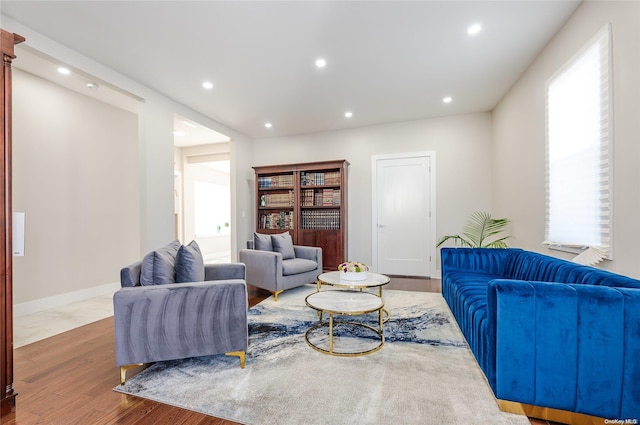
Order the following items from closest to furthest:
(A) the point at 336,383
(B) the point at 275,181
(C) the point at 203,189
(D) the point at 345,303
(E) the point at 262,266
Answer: (A) the point at 336,383 < (D) the point at 345,303 < (E) the point at 262,266 < (B) the point at 275,181 < (C) the point at 203,189

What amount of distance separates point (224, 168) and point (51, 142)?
5.52 metres

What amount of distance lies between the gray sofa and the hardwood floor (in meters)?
0.21

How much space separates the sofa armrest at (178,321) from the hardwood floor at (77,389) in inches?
9.8

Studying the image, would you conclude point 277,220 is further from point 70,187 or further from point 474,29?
point 474,29

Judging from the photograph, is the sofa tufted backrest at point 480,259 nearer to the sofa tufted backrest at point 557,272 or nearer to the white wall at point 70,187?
the sofa tufted backrest at point 557,272

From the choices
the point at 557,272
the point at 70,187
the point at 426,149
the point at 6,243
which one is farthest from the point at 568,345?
the point at 70,187

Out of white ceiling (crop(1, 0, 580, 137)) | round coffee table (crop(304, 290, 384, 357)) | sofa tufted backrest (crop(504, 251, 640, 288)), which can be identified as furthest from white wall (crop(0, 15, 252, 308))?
sofa tufted backrest (crop(504, 251, 640, 288))

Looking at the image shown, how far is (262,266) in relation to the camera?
3705mm

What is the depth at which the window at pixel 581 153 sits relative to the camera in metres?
2.03

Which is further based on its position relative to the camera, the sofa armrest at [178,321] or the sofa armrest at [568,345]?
the sofa armrest at [178,321]

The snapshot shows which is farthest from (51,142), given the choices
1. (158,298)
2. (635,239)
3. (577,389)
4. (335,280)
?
(635,239)

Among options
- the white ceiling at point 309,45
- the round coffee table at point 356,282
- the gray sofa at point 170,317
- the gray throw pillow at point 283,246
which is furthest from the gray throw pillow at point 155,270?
the gray throw pillow at point 283,246

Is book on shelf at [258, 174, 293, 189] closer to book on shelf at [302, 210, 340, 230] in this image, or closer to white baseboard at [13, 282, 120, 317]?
book on shelf at [302, 210, 340, 230]

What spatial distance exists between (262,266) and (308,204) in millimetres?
1971
